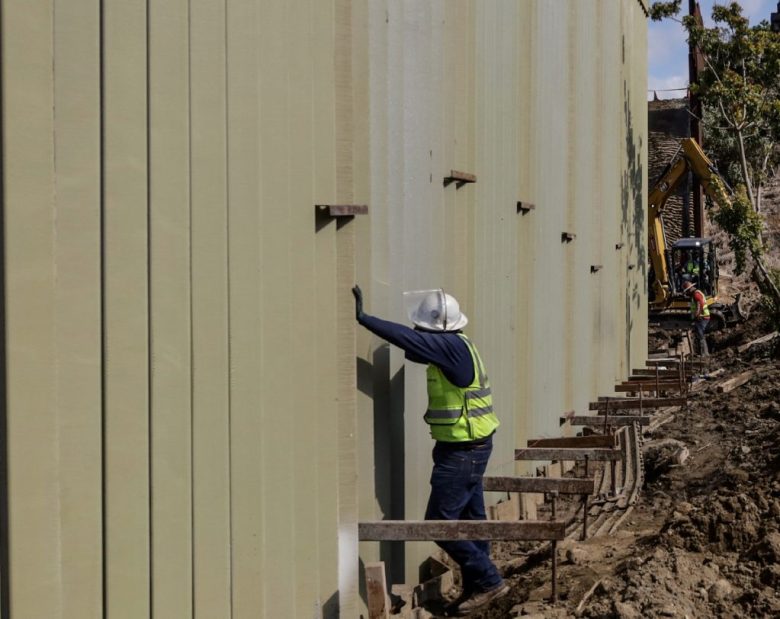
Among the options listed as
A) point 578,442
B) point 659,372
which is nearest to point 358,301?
point 578,442

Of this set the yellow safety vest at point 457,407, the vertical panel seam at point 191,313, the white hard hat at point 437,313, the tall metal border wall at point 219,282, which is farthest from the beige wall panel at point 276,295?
the yellow safety vest at point 457,407

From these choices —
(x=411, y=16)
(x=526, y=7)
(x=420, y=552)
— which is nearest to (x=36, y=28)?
(x=411, y=16)

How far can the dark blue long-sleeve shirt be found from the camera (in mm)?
6090

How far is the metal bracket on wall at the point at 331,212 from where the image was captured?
17.9 feet

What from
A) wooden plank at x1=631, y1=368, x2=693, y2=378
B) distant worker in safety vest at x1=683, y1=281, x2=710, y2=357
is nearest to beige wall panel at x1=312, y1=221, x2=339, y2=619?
wooden plank at x1=631, y1=368, x2=693, y2=378

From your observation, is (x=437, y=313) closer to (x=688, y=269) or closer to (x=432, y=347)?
(x=432, y=347)

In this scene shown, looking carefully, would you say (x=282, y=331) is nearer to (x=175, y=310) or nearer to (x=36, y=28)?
(x=175, y=310)

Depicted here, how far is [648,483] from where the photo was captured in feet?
39.9

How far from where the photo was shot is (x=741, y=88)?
1792 centimetres

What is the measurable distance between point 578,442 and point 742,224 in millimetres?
8443

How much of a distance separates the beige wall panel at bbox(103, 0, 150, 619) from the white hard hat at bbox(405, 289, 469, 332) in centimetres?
293

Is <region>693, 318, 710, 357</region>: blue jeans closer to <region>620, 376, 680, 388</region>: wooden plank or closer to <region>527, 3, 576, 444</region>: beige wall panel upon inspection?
<region>620, 376, 680, 388</region>: wooden plank

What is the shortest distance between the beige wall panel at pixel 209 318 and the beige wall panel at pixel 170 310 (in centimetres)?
6

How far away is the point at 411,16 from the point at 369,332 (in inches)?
80.5
